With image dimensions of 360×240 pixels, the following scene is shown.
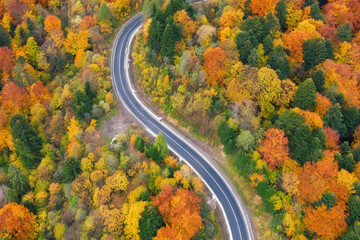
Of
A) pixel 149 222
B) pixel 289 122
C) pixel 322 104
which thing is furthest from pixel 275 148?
pixel 149 222

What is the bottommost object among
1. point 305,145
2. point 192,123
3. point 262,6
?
point 192,123

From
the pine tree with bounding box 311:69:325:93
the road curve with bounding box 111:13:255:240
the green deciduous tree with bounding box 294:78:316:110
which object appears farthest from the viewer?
the pine tree with bounding box 311:69:325:93

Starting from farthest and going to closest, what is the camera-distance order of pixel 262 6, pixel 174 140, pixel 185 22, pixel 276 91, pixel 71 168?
pixel 262 6, pixel 185 22, pixel 174 140, pixel 276 91, pixel 71 168

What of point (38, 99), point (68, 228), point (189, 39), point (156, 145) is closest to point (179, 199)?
point (156, 145)

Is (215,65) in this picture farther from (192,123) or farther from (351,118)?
(351,118)

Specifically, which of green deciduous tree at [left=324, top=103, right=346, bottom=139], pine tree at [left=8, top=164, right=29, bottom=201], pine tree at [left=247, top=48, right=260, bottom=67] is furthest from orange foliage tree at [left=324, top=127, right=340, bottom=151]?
pine tree at [left=8, top=164, right=29, bottom=201]

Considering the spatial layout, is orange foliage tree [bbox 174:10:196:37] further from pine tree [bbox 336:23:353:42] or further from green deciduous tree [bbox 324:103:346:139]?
pine tree [bbox 336:23:353:42]
